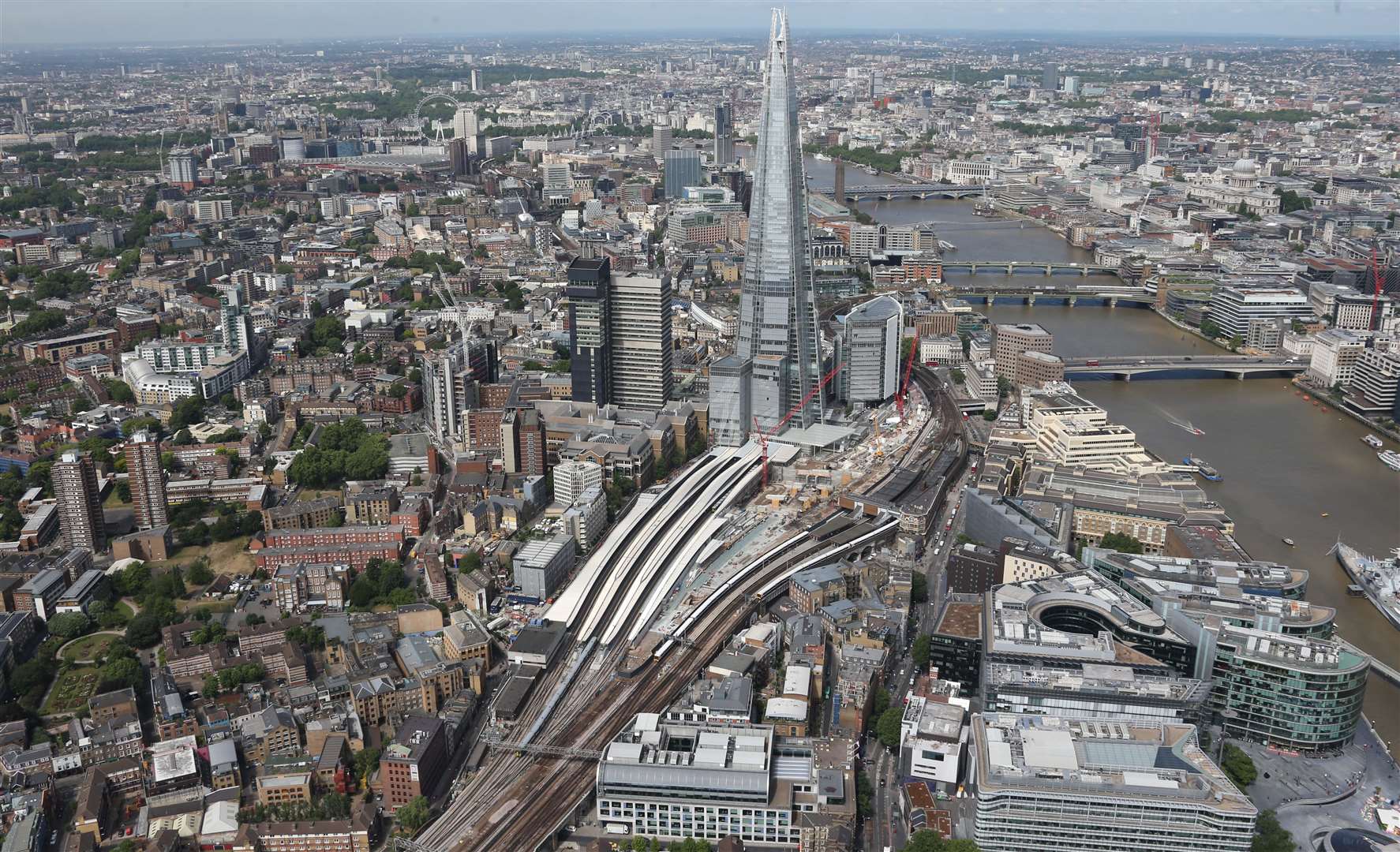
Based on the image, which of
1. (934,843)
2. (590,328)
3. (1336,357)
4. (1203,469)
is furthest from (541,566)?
(1336,357)

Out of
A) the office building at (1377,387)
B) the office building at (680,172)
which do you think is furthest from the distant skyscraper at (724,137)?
the office building at (1377,387)

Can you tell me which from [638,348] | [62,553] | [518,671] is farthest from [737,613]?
[62,553]

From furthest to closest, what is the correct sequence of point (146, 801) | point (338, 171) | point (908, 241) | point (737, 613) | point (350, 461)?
1. point (338, 171)
2. point (908, 241)
3. point (350, 461)
4. point (737, 613)
5. point (146, 801)

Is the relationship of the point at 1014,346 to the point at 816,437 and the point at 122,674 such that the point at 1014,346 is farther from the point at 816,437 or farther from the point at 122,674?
the point at 122,674

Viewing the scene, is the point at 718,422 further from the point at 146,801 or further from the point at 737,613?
the point at 146,801

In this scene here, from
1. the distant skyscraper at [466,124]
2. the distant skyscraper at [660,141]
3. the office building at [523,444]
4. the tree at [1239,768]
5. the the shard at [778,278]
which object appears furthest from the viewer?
the distant skyscraper at [466,124]

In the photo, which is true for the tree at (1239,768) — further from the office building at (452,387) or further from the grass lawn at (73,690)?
the office building at (452,387)
